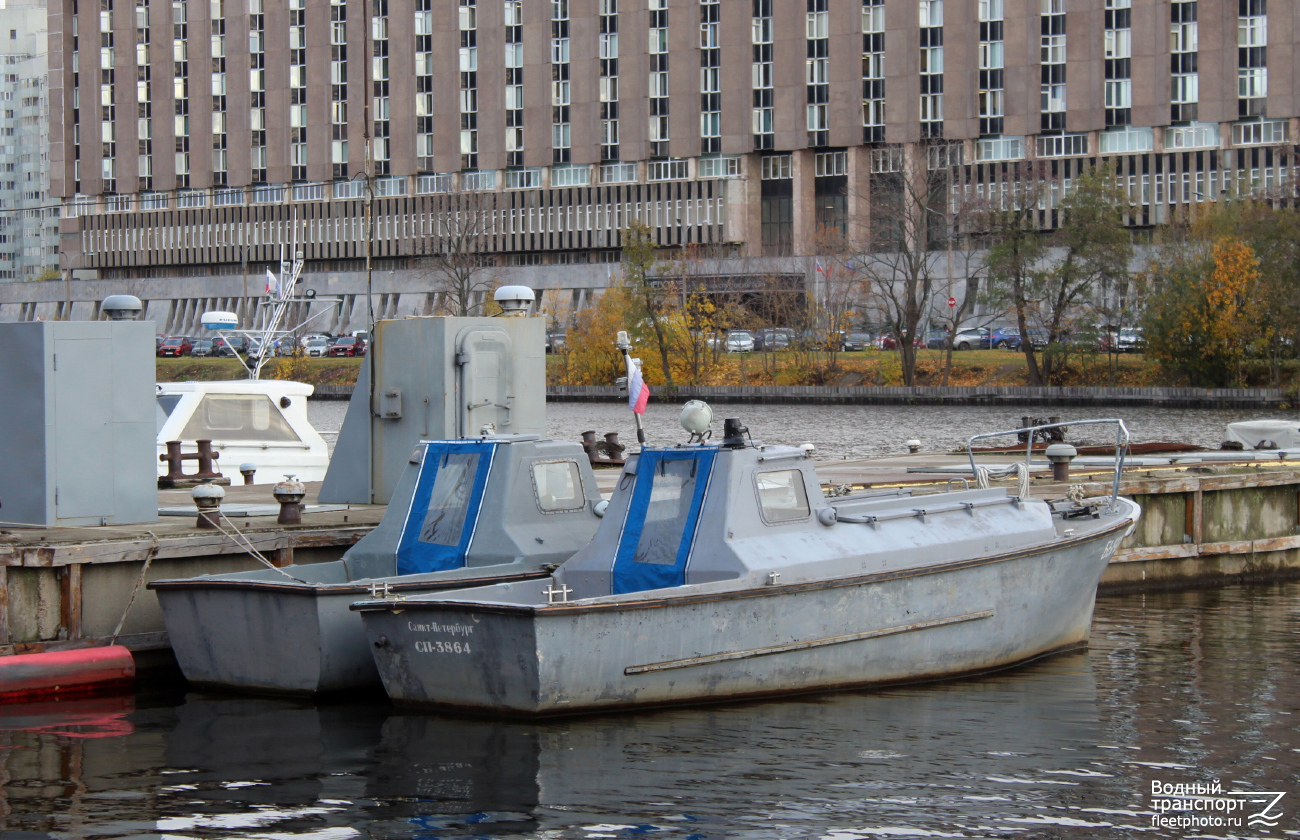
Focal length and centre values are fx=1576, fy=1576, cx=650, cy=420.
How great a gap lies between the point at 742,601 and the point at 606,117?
9847 centimetres

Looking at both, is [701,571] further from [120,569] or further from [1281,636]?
[1281,636]

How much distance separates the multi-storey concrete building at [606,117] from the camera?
94875 mm

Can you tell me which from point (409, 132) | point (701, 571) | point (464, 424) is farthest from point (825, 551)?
point (409, 132)

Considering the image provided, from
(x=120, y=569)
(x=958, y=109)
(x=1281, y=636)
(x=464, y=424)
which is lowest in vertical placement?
(x=1281, y=636)

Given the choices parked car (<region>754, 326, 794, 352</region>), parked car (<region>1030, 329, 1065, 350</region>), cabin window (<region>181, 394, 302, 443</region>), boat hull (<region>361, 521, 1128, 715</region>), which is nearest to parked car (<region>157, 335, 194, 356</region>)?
parked car (<region>754, 326, 794, 352</region>)

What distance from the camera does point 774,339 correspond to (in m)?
81.5

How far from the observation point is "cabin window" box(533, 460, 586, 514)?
16.9 metres

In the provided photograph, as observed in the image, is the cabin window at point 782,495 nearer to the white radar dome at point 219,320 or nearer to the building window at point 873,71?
the white radar dome at point 219,320

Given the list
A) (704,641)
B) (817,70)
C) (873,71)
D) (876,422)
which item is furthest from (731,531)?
(817,70)

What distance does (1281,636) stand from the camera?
19062mm

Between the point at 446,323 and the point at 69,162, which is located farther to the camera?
the point at 69,162

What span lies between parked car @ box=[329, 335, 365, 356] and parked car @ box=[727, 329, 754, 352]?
25452 millimetres

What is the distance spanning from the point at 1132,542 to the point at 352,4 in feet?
336

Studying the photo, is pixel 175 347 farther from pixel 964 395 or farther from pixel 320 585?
pixel 320 585
